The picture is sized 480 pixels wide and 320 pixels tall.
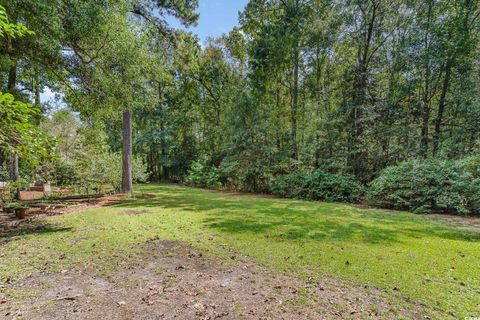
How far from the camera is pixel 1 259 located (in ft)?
12.7

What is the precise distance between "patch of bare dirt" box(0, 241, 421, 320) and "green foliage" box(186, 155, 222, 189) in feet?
44.3

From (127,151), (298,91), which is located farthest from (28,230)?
(298,91)

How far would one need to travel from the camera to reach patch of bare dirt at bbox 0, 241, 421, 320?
8.21 ft

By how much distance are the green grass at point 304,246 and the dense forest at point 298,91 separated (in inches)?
138

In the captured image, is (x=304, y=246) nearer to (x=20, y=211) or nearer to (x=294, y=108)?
(x=20, y=211)

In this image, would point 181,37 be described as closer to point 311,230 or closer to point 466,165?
point 311,230

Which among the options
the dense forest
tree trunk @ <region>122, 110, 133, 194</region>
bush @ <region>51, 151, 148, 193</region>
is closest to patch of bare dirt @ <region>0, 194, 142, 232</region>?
tree trunk @ <region>122, 110, 133, 194</region>

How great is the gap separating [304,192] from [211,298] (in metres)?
9.69

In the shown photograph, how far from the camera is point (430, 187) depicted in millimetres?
8367

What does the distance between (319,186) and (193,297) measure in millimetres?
9608

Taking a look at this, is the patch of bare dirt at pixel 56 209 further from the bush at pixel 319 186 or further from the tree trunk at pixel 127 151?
the bush at pixel 319 186

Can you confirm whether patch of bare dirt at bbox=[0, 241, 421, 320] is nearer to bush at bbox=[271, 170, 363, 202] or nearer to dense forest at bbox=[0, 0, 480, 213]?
dense forest at bbox=[0, 0, 480, 213]

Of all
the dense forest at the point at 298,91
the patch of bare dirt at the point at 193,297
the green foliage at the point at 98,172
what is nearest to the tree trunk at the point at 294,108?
the dense forest at the point at 298,91

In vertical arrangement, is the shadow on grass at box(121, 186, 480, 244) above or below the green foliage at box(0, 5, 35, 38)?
below
